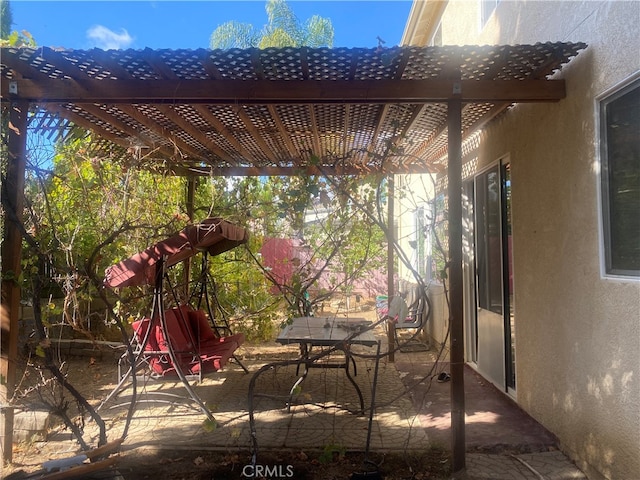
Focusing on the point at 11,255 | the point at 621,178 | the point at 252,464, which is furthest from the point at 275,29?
the point at 252,464

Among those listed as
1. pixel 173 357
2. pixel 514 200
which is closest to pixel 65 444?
pixel 173 357

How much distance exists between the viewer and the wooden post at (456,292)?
3.22 m

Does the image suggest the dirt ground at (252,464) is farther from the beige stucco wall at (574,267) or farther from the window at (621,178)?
the window at (621,178)

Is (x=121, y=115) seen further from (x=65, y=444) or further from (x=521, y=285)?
(x=521, y=285)

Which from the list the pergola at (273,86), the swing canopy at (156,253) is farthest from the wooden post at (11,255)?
the swing canopy at (156,253)

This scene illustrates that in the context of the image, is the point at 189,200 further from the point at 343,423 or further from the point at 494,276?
the point at 494,276

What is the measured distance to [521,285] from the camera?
4.24 meters

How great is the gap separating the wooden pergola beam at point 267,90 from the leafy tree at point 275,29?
19029 mm

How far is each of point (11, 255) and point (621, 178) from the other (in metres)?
4.39

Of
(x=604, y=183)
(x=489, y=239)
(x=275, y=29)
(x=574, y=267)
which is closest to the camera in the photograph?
(x=604, y=183)

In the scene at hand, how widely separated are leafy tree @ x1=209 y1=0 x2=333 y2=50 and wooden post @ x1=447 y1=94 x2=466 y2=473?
63.7 ft

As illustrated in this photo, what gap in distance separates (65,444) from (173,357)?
1075 mm

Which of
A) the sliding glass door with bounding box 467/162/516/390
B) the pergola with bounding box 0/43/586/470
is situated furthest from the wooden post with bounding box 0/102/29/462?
the sliding glass door with bounding box 467/162/516/390

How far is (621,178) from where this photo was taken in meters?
2.84
